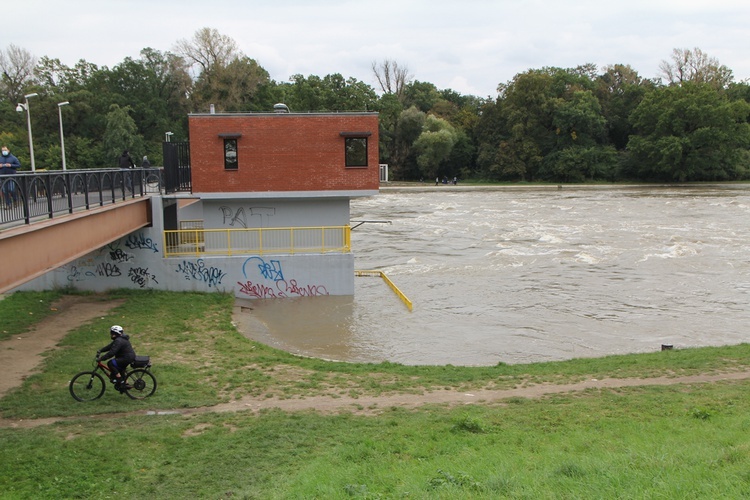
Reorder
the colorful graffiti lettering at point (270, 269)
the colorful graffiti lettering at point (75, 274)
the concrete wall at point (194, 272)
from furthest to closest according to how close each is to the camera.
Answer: the colorful graffiti lettering at point (270, 269) → the concrete wall at point (194, 272) → the colorful graffiti lettering at point (75, 274)

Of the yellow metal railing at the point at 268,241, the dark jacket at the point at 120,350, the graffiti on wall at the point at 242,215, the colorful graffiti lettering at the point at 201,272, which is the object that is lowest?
the colorful graffiti lettering at the point at 201,272

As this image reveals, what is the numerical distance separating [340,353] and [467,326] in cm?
524

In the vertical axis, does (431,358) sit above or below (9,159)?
below

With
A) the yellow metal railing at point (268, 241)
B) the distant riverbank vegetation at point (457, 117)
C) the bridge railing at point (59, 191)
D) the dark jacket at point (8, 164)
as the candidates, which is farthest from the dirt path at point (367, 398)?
the distant riverbank vegetation at point (457, 117)

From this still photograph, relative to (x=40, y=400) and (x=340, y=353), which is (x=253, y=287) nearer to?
(x=340, y=353)

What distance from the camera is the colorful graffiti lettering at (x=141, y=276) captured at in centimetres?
2466

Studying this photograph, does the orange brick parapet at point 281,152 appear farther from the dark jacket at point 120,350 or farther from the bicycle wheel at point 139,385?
the dark jacket at point 120,350

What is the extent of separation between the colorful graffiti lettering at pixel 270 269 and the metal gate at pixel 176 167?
15.8 feet

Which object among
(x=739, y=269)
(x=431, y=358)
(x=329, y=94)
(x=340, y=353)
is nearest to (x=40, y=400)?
(x=340, y=353)

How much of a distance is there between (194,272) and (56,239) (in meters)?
9.19

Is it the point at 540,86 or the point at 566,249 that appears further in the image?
the point at 540,86

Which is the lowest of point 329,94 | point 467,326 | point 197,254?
point 467,326

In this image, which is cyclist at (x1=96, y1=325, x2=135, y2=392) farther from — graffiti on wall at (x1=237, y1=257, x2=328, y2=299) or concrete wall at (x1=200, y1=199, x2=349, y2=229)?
concrete wall at (x1=200, y1=199, x2=349, y2=229)

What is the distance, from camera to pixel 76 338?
58.6 ft
